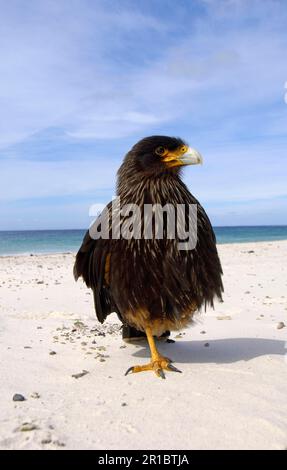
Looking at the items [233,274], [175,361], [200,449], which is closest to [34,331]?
[175,361]

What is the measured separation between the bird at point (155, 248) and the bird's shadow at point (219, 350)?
40 cm

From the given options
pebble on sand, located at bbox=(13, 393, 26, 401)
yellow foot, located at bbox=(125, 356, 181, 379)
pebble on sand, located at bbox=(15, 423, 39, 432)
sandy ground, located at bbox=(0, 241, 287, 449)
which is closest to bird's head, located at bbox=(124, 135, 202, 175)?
yellow foot, located at bbox=(125, 356, 181, 379)

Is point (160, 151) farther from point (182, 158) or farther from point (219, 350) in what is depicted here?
point (219, 350)

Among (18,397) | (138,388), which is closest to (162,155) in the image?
(138,388)

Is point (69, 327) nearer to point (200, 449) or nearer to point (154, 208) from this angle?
point (154, 208)

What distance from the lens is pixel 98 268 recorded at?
14.2 ft

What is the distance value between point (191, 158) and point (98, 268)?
1364 millimetres

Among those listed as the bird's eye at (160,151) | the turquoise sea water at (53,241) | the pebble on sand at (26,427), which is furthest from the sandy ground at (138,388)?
the turquoise sea water at (53,241)

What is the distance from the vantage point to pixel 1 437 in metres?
2.81

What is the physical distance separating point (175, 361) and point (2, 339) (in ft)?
7.03

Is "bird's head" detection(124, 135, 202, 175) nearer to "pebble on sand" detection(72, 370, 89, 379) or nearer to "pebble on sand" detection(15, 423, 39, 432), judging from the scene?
"pebble on sand" detection(72, 370, 89, 379)

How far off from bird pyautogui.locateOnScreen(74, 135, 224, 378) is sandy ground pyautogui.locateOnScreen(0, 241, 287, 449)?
1.44ft

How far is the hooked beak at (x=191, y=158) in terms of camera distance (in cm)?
431
